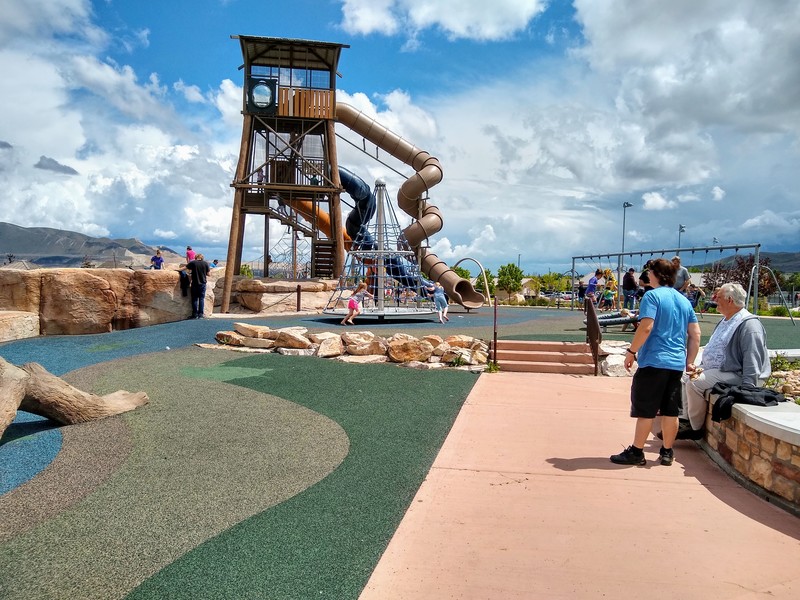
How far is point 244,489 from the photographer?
463 centimetres

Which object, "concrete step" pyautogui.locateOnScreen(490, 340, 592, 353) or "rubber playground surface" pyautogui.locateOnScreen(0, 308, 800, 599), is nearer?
"rubber playground surface" pyautogui.locateOnScreen(0, 308, 800, 599)

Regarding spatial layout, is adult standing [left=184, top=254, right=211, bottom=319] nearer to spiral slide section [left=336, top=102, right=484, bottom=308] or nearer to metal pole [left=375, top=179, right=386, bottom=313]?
metal pole [left=375, top=179, right=386, bottom=313]

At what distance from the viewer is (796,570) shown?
11.4 ft

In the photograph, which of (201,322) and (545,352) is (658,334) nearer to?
(545,352)

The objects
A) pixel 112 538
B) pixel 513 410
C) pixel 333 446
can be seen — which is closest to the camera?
pixel 112 538

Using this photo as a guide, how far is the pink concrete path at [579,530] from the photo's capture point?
3.30 metres

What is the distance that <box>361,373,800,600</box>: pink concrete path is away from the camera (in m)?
3.30

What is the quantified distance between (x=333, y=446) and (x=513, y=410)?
8.76 feet

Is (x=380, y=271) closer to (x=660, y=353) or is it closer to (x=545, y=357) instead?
(x=545, y=357)

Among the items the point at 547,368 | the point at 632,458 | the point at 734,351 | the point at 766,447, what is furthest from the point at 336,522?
the point at 547,368

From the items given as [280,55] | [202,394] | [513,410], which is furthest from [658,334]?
Answer: [280,55]

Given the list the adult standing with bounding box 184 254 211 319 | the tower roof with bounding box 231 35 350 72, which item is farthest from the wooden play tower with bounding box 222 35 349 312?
the adult standing with bounding box 184 254 211 319

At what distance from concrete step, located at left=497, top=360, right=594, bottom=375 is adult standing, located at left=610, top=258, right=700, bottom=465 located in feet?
16.9

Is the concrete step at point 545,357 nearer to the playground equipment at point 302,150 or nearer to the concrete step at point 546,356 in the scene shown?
the concrete step at point 546,356
